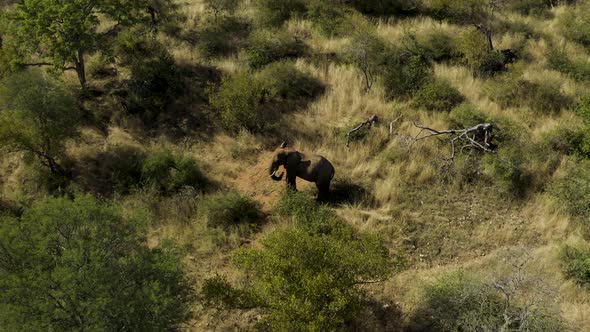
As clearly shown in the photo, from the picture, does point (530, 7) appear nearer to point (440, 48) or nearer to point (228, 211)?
point (440, 48)

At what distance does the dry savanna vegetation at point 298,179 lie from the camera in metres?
8.44

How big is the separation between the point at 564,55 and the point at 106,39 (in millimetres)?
19110

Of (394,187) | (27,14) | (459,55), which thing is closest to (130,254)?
(394,187)

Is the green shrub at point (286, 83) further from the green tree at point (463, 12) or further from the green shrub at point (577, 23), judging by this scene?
the green shrub at point (577, 23)

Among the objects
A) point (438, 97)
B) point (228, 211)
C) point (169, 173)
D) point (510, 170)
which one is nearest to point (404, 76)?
point (438, 97)

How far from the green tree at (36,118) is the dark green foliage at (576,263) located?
14489 mm

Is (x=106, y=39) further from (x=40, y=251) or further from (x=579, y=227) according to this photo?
(x=579, y=227)

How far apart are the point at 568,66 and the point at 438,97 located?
248 inches

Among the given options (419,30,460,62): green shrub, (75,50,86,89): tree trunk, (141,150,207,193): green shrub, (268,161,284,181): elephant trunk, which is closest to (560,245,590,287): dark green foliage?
(268,161,284,181): elephant trunk

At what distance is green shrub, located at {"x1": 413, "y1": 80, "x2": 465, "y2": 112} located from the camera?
16469mm

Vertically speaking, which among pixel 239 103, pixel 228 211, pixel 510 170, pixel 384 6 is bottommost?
pixel 228 211

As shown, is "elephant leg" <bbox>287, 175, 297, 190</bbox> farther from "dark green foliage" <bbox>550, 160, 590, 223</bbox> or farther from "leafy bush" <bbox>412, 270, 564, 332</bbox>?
"dark green foliage" <bbox>550, 160, 590, 223</bbox>

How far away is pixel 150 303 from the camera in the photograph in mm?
7738

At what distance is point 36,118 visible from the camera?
13.5 m
